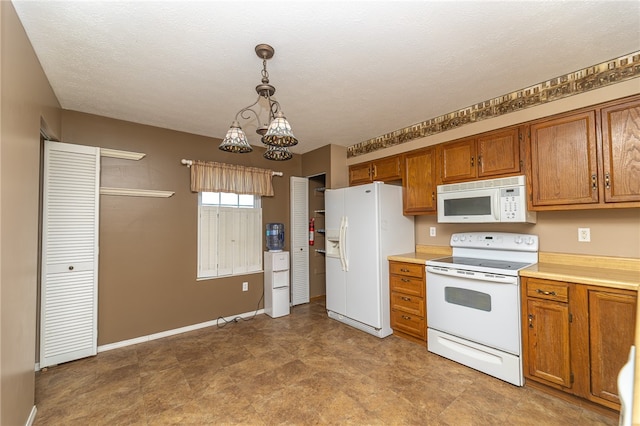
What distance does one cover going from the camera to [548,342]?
2127 mm

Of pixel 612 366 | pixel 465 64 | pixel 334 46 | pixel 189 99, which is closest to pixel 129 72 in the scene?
pixel 189 99

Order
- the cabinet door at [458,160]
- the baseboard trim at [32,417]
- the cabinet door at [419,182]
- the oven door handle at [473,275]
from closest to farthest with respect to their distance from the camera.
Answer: the baseboard trim at [32,417] < the oven door handle at [473,275] < the cabinet door at [458,160] < the cabinet door at [419,182]

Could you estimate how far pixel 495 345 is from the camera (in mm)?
2371

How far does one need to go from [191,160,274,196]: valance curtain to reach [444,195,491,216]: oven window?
2462mm

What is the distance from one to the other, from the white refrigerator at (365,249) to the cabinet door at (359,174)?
0.54m

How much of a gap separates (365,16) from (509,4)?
821 mm

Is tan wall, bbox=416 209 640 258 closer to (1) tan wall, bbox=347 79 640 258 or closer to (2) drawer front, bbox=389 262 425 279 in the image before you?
(1) tan wall, bbox=347 79 640 258

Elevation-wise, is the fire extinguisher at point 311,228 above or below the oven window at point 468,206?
below

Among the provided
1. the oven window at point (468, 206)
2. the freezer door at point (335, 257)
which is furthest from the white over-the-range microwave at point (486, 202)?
the freezer door at point (335, 257)

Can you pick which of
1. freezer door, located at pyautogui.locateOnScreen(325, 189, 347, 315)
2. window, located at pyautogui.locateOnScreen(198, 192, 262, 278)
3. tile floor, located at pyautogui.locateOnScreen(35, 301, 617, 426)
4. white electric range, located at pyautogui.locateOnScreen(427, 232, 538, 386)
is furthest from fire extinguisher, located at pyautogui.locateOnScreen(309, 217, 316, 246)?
white electric range, located at pyautogui.locateOnScreen(427, 232, 538, 386)

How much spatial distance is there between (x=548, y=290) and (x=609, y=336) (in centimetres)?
40

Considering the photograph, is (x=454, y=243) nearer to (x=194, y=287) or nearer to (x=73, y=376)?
(x=194, y=287)

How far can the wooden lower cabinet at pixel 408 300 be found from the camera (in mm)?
2984

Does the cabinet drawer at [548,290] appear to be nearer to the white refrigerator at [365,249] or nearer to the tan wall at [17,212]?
the white refrigerator at [365,249]
